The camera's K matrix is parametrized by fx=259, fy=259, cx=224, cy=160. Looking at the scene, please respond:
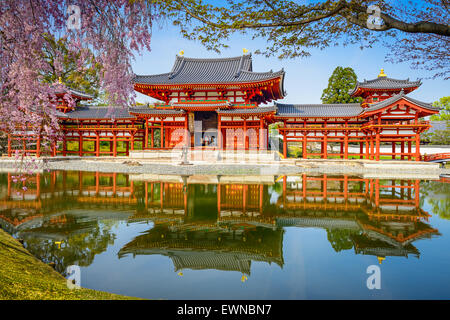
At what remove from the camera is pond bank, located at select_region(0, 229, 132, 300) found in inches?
108

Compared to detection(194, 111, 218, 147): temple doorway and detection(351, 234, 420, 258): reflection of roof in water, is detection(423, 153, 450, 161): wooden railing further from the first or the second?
detection(351, 234, 420, 258): reflection of roof in water

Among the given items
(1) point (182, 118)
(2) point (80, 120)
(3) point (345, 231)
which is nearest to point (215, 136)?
(1) point (182, 118)

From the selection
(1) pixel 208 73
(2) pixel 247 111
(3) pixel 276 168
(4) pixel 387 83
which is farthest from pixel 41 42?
(4) pixel 387 83

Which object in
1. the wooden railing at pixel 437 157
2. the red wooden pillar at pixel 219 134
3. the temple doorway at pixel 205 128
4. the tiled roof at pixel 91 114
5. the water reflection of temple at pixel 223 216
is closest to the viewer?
the water reflection of temple at pixel 223 216

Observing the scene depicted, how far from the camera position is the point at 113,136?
93.6 feet

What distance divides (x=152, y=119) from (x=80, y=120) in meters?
8.85

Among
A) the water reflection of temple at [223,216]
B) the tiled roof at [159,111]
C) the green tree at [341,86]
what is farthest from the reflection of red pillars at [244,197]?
the green tree at [341,86]

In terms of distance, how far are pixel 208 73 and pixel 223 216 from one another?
22.4 metres

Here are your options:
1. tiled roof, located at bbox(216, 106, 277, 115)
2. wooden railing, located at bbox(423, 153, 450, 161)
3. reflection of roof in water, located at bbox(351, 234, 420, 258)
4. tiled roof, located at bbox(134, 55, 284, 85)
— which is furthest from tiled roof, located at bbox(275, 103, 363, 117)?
reflection of roof in water, located at bbox(351, 234, 420, 258)

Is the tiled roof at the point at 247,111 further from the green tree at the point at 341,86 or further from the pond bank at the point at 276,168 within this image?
the green tree at the point at 341,86

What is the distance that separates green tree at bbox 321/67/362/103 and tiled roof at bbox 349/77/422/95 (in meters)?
11.0

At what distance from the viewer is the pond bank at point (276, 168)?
19.1m

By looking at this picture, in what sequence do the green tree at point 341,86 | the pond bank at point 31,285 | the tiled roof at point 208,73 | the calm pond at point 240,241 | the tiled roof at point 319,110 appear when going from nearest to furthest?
the pond bank at point 31,285, the calm pond at point 240,241, the tiled roof at point 208,73, the tiled roof at point 319,110, the green tree at point 341,86

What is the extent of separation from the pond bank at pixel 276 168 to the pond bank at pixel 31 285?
14.4 m
